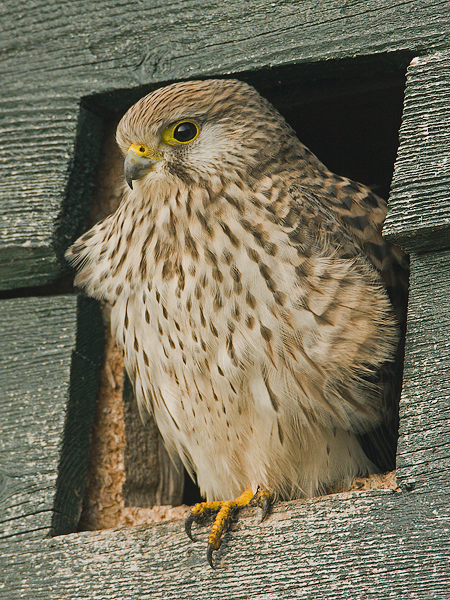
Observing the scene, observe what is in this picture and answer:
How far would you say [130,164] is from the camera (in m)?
2.41

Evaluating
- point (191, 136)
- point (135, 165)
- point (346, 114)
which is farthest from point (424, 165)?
point (346, 114)

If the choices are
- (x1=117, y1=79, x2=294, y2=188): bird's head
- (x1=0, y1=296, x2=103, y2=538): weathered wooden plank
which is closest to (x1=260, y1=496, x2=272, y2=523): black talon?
(x1=0, y1=296, x2=103, y2=538): weathered wooden plank

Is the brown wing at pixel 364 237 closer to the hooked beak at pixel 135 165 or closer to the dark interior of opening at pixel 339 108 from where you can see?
the dark interior of opening at pixel 339 108

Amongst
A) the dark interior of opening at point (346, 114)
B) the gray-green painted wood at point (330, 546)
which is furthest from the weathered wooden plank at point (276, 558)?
the dark interior of opening at point (346, 114)

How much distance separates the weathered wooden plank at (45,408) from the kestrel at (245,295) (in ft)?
0.44

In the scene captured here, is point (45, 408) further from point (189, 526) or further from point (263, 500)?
point (263, 500)

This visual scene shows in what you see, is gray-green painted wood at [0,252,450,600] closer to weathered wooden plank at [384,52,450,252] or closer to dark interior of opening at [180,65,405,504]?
weathered wooden plank at [384,52,450,252]

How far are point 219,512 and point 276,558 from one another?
0.89 ft

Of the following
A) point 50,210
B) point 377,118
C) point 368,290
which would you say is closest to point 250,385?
point 368,290

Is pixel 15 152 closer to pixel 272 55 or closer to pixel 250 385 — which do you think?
pixel 272 55

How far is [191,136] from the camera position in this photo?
247 centimetres

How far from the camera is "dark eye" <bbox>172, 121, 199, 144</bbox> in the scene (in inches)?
96.7

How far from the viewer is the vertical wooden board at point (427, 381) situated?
1.87m

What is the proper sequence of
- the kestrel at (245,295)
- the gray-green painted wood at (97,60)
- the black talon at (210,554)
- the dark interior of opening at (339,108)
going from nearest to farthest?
the black talon at (210,554), the kestrel at (245,295), the gray-green painted wood at (97,60), the dark interior of opening at (339,108)
